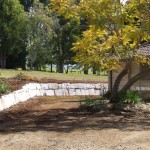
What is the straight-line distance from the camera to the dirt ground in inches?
350

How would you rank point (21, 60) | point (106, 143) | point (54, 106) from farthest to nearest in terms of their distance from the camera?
point (21, 60) < point (54, 106) < point (106, 143)

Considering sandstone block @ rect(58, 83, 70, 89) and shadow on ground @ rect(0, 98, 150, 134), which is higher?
sandstone block @ rect(58, 83, 70, 89)

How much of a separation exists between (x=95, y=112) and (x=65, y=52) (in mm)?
32753

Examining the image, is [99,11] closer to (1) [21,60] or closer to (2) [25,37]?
(2) [25,37]

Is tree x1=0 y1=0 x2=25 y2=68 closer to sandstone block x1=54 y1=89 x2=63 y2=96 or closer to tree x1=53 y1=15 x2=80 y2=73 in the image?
tree x1=53 y1=15 x2=80 y2=73

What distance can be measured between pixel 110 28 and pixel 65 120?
437cm

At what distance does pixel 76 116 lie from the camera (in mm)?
13688

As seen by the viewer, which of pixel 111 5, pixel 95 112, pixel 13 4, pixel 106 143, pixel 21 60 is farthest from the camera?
pixel 21 60

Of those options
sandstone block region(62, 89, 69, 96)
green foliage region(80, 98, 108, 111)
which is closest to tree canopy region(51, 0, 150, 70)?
green foliage region(80, 98, 108, 111)

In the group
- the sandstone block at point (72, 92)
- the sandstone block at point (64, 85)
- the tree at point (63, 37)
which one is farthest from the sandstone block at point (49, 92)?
the tree at point (63, 37)

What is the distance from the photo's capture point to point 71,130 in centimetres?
1080

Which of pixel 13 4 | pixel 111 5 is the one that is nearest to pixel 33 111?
pixel 111 5

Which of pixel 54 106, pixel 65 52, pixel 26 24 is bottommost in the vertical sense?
pixel 54 106

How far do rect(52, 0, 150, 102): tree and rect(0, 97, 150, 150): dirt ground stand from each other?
2.34m
